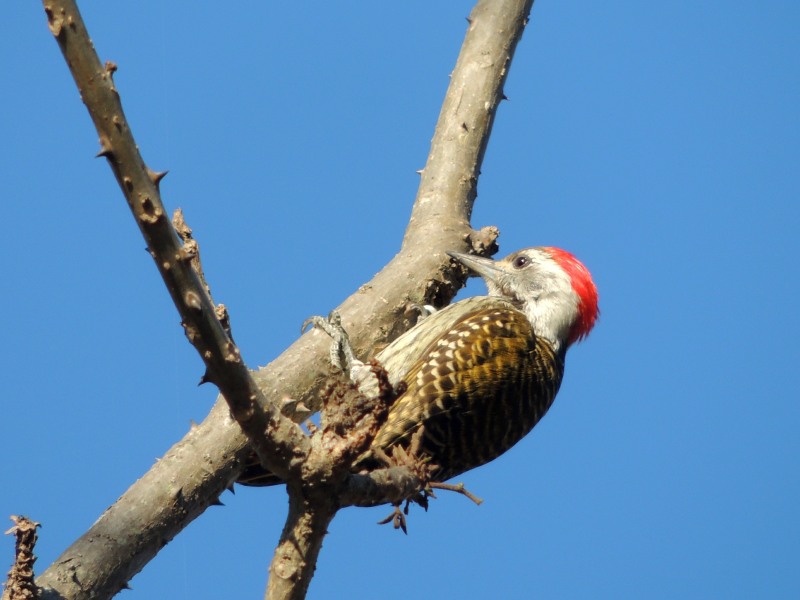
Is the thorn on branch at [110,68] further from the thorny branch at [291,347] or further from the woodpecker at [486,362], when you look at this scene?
the woodpecker at [486,362]

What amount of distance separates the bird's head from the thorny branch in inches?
29.2

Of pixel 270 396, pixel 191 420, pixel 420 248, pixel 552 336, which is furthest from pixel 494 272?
pixel 191 420

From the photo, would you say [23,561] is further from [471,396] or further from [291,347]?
[471,396]

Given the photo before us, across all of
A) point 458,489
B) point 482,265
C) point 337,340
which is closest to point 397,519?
point 458,489

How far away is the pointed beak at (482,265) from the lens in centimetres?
523

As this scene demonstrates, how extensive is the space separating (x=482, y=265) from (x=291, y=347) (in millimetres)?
1432

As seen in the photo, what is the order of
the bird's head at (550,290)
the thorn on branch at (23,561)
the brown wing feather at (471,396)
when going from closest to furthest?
the thorn on branch at (23,561), the brown wing feather at (471,396), the bird's head at (550,290)

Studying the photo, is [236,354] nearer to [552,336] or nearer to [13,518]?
[13,518]

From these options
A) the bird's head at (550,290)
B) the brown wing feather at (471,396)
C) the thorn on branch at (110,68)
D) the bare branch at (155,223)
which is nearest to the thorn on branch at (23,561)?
the bare branch at (155,223)

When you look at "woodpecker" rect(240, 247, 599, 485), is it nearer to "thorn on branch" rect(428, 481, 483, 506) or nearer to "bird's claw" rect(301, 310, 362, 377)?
"bird's claw" rect(301, 310, 362, 377)

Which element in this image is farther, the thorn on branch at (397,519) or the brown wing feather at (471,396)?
the brown wing feather at (471,396)

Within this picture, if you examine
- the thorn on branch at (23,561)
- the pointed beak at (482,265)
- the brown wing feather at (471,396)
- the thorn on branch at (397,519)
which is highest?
the pointed beak at (482,265)

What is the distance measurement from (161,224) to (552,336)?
3764 millimetres

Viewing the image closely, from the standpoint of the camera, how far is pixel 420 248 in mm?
5168
